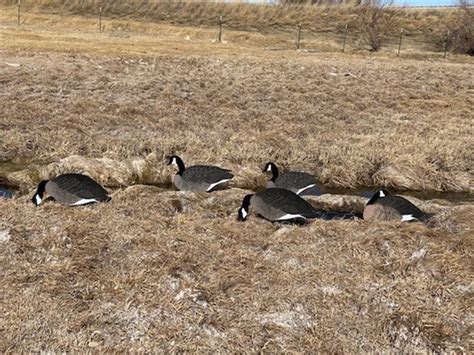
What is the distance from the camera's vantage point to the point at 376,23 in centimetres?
4928

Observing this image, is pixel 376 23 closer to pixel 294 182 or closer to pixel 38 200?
pixel 294 182

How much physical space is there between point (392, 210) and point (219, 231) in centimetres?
291

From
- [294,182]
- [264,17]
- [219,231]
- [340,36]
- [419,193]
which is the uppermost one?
[264,17]

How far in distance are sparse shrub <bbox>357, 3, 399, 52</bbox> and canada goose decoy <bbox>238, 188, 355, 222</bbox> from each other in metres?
37.1

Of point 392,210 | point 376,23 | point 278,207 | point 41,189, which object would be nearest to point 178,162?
point 41,189

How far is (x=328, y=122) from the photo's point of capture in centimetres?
1742

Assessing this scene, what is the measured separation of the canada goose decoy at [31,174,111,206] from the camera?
8666mm

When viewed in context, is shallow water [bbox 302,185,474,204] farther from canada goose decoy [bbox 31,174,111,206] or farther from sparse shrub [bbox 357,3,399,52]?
sparse shrub [bbox 357,3,399,52]

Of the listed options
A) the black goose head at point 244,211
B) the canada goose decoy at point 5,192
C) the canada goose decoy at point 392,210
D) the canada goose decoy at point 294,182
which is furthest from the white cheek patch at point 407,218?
the canada goose decoy at point 5,192

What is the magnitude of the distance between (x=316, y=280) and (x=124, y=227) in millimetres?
2819

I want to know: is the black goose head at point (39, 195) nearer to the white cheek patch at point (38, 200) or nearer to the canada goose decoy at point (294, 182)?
the white cheek patch at point (38, 200)

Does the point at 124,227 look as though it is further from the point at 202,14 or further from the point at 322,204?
the point at 202,14

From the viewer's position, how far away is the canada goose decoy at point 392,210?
893 centimetres

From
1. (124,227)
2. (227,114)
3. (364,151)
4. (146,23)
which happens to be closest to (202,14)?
(146,23)
